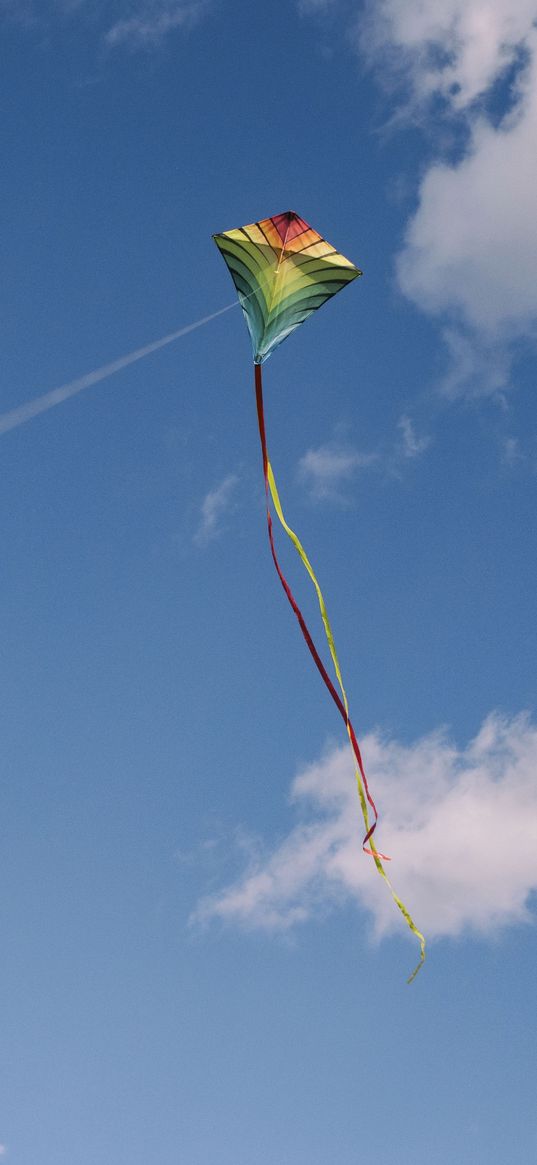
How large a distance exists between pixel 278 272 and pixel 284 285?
0.37 metres

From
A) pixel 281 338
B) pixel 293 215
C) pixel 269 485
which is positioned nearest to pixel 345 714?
pixel 269 485

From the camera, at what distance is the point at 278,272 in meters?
19.6

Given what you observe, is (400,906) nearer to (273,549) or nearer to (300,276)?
(273,549)

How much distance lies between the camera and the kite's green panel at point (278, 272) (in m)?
19.2

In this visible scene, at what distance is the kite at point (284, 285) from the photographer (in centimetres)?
1822

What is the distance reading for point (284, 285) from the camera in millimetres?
19906

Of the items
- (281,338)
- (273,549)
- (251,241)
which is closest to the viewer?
(273,549)

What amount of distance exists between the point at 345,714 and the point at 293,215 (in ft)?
31.2

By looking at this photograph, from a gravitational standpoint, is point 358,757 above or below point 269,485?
below

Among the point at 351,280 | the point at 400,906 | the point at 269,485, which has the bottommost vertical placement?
the point at 400,906

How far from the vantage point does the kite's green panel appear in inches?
755

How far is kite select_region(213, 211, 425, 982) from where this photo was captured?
717 inches

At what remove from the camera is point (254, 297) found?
20109mm

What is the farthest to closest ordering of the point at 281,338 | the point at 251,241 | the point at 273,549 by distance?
the point at 281,338 → the point at 251,241 → the point at 273,549
